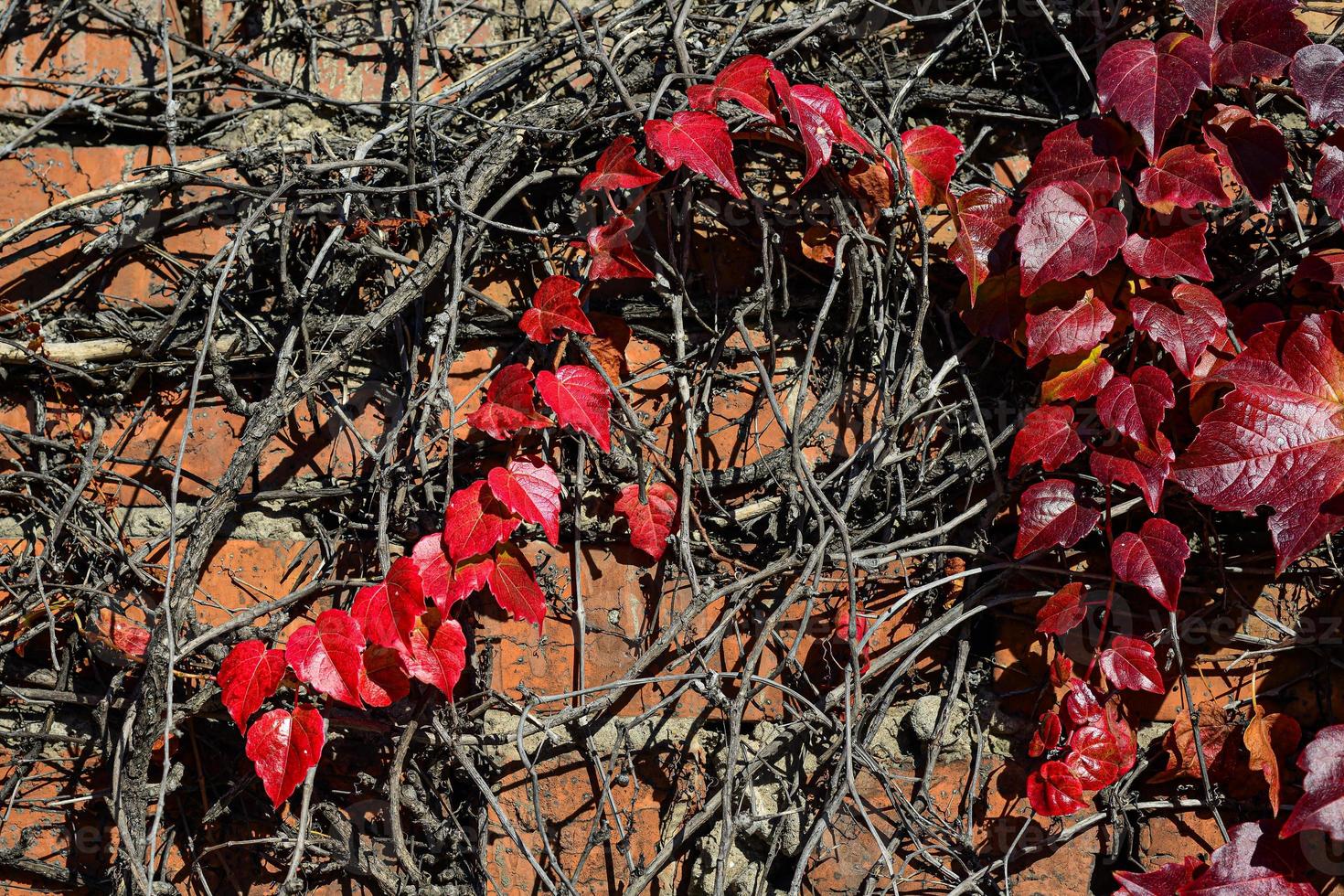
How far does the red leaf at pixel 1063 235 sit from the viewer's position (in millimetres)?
1235

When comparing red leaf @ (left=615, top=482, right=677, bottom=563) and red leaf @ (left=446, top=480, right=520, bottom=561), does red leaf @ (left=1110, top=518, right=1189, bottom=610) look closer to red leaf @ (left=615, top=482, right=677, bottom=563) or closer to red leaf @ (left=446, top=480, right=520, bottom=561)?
red leaf @ (left=615, top=482, right=677, bottom=563)

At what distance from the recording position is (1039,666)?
137 cm

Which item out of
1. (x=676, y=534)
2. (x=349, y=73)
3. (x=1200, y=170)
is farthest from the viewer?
(x=349, y=73)

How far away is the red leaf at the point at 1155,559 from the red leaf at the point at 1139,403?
4.8 inches

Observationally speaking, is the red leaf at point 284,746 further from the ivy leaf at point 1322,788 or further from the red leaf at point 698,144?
the ivy leaf at point 1322,788

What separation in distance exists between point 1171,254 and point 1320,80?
281mm

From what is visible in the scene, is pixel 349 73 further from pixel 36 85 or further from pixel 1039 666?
pixel 1039 666

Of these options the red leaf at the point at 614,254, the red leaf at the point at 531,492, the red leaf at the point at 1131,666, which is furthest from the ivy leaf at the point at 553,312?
the red leaf at the point at 1131,666

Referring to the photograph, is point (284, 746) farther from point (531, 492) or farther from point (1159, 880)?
point (1159, 880)

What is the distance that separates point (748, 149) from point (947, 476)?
57 cm

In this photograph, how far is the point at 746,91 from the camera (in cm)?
127

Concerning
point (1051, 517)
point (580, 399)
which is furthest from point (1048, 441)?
point (580, 399)

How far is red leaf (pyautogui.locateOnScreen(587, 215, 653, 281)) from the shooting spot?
1.33 m

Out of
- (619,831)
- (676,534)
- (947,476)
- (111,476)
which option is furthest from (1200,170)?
(111,476)
